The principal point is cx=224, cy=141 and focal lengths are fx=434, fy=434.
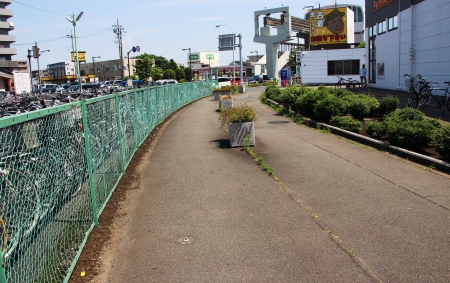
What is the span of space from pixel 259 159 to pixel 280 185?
5.76 ft

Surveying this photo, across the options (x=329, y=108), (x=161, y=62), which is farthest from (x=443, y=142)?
(x=161, y=62)

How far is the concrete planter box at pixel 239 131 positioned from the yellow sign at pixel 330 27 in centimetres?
4397

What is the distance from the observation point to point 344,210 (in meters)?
6.02

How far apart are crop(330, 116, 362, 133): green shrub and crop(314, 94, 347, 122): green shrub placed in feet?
1.64

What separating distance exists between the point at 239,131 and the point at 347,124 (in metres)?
3.50

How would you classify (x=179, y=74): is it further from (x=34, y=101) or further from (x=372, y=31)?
(x=34, y=101)

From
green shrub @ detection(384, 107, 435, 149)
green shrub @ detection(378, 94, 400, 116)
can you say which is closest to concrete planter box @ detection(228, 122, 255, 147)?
green shrub @ detection(384, 107, 435, 149)

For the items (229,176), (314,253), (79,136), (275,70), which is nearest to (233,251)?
(314,253)

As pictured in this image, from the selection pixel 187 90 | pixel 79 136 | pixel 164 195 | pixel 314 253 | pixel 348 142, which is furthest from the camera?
pixel 187 90

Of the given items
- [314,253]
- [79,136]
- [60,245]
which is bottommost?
[314,253]

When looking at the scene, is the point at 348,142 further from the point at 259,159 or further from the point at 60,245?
the point at 60,245

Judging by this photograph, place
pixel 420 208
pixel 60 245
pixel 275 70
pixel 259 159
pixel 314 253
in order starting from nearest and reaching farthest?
1. pixel 60 245
2. pixel 314 253
3. pixel 420 208
4. pixel 259 159
5. pixel 275 70

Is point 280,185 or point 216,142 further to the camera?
point 216,142

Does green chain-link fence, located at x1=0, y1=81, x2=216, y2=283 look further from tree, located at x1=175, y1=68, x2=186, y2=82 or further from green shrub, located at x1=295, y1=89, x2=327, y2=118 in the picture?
tree, located at x1=175, y1=68, x2=186, y2=82
